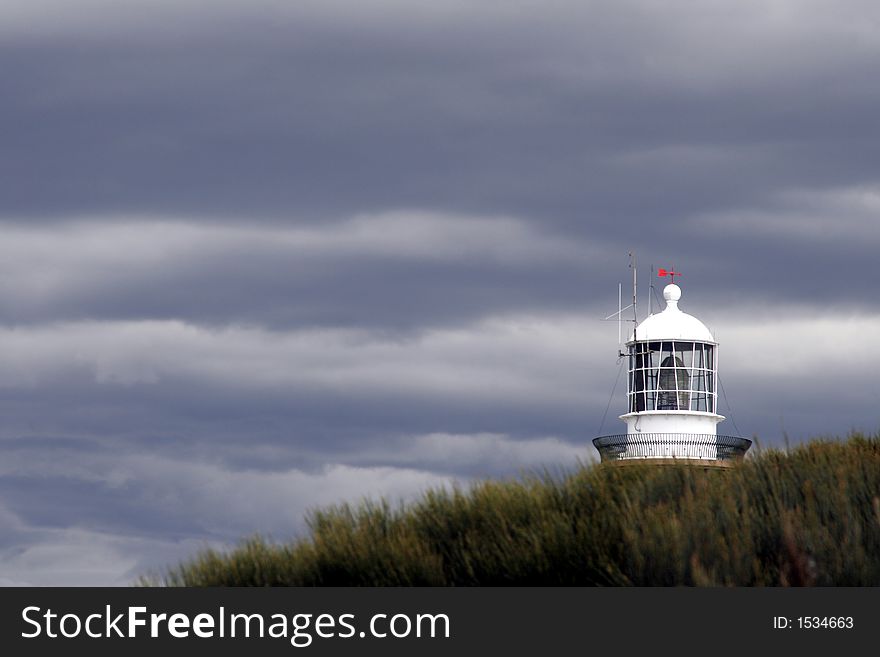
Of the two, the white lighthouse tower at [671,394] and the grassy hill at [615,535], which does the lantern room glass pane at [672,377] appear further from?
the grassy hill at [615,535]

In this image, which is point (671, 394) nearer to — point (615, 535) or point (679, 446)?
point (679, 446)

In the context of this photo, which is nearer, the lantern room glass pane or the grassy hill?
the grassy hill

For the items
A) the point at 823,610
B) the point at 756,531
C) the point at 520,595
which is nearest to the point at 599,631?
the point at 520,595

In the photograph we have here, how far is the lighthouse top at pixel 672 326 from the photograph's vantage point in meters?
35.6

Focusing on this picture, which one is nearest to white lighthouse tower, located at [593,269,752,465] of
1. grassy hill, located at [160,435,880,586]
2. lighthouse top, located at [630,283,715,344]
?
lighthouse top, located at [630,283,715,344]

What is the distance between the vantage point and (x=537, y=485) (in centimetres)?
2112

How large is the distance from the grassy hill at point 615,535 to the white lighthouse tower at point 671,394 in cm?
1215

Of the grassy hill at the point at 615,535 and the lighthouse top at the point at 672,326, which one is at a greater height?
the lighthouse top at the point at 672,326

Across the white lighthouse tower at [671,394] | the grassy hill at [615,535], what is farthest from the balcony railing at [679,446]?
the grassy hill at [615,535]

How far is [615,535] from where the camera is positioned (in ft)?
61.0

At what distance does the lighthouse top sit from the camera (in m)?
35.6

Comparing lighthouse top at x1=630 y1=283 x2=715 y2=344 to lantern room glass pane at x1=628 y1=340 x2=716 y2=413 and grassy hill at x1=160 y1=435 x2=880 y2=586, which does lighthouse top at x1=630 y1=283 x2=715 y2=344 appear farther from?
grassy hill at x1=160 y1=435 x2=880 y2=586

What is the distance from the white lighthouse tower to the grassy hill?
39.9ft

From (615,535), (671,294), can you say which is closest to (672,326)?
(671,294)
